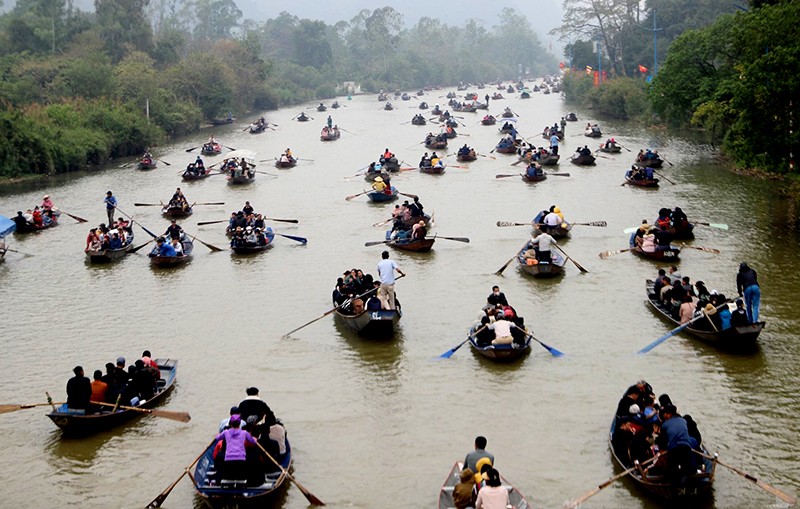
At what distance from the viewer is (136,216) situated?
3123 cm

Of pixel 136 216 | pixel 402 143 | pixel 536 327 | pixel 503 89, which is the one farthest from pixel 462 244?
pixel 503 89

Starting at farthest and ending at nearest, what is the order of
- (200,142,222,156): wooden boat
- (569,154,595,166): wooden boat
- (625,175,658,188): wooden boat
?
(200,142,222,156): wooden boat → (569,154,595,166): wooden boat → (625,175,658,188): wooden boat

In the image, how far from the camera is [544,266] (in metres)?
21.4

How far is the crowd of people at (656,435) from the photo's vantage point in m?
10.9

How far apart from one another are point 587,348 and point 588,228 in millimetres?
10855

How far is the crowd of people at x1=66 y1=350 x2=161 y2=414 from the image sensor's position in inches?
528

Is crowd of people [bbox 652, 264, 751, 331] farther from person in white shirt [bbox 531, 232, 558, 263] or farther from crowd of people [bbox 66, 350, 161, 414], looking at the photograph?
crowd of people [bbox 66, 350, 161, 414]

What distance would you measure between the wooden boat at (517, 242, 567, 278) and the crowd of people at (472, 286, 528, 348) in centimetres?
459

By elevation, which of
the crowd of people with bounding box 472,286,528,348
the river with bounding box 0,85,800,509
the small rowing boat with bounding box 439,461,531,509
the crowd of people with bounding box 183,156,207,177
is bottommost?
the river with bounding box 0,85,800,509

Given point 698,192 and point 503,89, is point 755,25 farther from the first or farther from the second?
point 503,89

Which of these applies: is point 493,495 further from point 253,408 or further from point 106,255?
point 106,255

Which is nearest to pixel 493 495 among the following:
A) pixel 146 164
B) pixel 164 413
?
pixel 164 413

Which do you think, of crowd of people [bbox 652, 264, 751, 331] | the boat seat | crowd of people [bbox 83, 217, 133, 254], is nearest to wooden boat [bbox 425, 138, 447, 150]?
crowd of people [bbox 83, 217, 133, 254]

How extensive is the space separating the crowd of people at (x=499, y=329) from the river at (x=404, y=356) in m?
0.46
